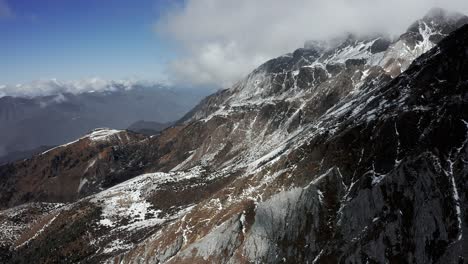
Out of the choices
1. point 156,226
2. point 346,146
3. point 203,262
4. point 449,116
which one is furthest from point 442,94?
point 156,226

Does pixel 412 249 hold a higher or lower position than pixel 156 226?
lower

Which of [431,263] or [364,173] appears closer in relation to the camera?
[431,263]

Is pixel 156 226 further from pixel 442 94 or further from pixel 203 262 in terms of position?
pixel 442 94

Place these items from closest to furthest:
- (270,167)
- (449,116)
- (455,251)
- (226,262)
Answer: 1. (455,251)
2. (449,116)
3. (226,262)
4. (270,167)

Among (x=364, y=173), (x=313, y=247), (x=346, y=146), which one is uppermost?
(x=346, y=146)

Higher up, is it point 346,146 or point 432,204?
point 346,146

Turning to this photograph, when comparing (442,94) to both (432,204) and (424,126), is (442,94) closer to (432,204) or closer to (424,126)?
(424,126)

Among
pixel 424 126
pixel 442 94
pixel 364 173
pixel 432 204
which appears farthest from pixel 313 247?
pixel 442 94

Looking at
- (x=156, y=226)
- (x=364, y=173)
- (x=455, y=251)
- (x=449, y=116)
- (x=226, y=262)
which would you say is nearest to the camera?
(x=455, y=251)

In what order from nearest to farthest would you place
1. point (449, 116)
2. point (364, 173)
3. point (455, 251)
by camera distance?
point (455, 251) < point (449, 116) < point (364, 173)
